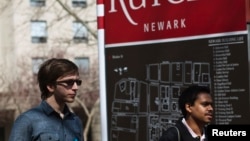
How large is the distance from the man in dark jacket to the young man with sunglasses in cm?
60

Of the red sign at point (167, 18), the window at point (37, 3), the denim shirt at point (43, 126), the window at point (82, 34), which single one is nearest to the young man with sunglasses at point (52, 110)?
the denim shirt at point (43, 126)

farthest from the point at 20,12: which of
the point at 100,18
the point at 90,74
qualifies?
the point at 100,18

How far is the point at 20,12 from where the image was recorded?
41875mm

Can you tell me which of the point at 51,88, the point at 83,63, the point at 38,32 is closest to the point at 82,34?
the point at 83,63

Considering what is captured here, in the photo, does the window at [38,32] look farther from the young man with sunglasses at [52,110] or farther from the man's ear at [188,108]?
the young man with sunglasses at [52,110]

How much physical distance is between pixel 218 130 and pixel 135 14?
7.39 ft

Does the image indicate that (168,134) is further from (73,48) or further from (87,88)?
(73,48)

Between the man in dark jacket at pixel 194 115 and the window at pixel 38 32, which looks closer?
the man in dark jacket at pixel 194 115

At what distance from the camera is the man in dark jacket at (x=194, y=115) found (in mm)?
3945

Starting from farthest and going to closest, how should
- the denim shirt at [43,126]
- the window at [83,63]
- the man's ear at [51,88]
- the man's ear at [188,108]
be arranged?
the window at [83,63], the man's ear at [188,108], the man's ear at [51,88], the denim shirt at [43,126]

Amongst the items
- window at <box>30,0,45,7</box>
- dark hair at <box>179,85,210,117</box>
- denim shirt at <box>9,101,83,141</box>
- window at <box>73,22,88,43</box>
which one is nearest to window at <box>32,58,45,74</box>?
window at <box>73,22,88,43</box>

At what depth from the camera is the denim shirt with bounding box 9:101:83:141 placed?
371 centimetres

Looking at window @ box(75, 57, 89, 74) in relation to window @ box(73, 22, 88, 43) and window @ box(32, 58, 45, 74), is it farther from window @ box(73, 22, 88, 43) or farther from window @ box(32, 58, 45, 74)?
window @ box(32, 58, 45, 74)

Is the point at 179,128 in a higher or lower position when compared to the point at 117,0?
lower
